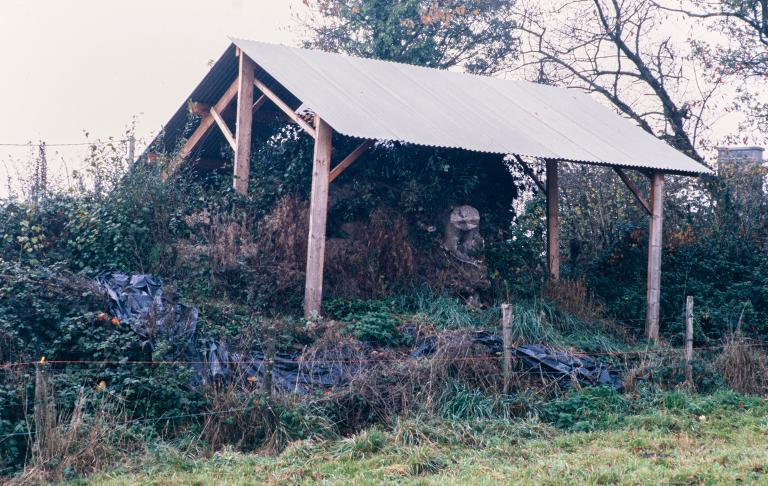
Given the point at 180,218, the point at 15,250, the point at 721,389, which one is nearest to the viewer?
the point at 721,389

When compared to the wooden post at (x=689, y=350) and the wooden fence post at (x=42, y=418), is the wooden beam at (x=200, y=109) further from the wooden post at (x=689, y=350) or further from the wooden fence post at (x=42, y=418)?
the wooden post at (x=689, y=350)

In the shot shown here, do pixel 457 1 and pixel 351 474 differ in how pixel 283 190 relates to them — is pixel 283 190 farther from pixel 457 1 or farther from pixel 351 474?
pixel 457 1

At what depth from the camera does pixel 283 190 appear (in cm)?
1388

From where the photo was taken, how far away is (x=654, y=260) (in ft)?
46.8

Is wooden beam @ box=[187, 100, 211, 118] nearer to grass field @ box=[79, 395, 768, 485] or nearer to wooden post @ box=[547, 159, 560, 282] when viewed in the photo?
wooden post @ box=[547, 159, 560, 282]

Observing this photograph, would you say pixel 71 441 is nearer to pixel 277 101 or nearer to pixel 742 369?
pixel 277 101

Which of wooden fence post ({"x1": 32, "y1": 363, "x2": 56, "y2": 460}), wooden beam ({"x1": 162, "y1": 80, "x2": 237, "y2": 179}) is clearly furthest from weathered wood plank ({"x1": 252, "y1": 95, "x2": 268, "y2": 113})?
wooden fence post ({"x1": 32, "y1": 363, "x2": 56, "y2": 460})

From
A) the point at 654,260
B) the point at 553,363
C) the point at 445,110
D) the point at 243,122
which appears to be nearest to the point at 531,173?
the point at 654,260

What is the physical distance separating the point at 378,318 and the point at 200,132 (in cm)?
675

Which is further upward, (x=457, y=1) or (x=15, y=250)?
(x=457, y=1)

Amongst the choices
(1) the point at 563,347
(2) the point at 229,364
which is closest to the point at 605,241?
(1) the point at 563,347

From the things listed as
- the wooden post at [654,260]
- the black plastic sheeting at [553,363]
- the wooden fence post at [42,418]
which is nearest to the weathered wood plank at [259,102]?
the black plastic sheeting at [553,363]

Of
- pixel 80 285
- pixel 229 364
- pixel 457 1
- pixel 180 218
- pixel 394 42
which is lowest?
pixel 229 364

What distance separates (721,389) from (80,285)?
322 inches
